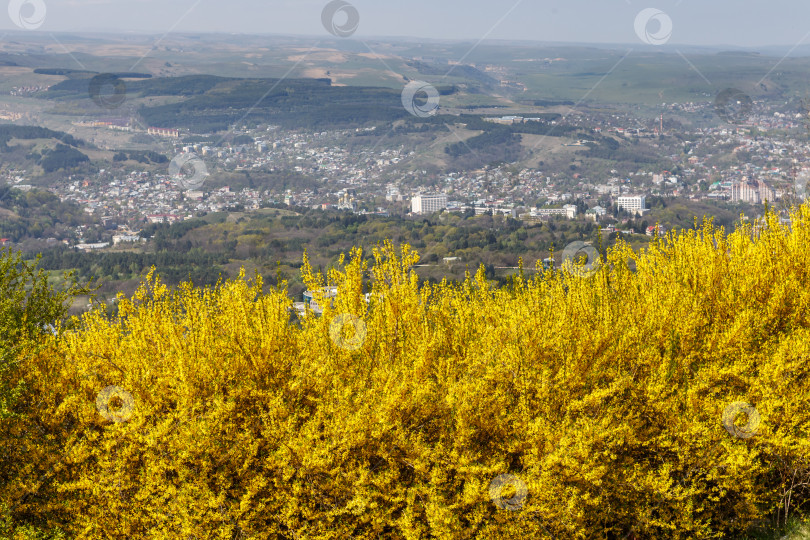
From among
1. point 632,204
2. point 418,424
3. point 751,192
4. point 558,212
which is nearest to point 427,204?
point 558,212

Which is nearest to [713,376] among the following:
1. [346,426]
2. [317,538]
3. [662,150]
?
[346,426]

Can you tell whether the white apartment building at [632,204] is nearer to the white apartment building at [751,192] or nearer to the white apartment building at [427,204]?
the white apartment building at [751,192]

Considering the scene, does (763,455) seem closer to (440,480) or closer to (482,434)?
(482,434)

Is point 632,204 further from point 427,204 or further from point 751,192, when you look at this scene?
point 427,204

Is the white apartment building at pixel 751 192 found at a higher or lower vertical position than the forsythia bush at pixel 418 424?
lower

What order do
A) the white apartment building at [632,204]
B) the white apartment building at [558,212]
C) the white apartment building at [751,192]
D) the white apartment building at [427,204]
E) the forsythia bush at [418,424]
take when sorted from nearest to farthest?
the forsythia bush at [418,424], the white apartment building at [751,192], the white apartment building at [558,212], the white apartment building at [632,204], the white apartment building at [427,204]

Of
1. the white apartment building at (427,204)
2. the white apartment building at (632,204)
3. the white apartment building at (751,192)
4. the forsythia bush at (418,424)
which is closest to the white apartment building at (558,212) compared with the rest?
→ the white apartment building at (632,204)

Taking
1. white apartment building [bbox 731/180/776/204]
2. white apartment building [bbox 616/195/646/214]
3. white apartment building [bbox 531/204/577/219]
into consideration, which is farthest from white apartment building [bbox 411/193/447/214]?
white apartment building [bbox 731/180/776/204]

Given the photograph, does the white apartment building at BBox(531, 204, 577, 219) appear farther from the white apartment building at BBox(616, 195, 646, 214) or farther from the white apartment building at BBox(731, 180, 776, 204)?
the white apartment building at BBox(731, 180, 776, 204)
